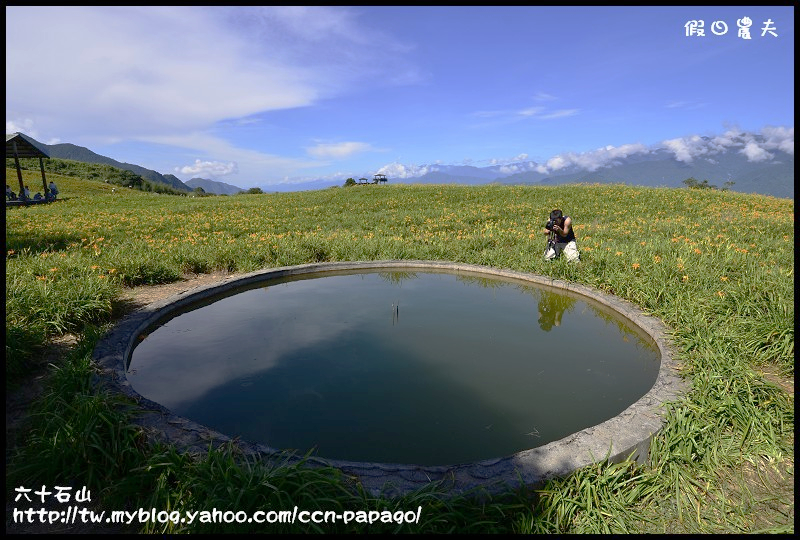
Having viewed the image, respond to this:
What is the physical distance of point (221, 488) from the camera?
230cm

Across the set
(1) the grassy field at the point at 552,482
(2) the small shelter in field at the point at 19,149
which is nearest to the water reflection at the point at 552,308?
(1) the grassy field at the point at 552,482

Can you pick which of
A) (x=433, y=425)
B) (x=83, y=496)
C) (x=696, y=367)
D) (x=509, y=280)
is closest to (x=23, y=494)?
(x=83, y=496)

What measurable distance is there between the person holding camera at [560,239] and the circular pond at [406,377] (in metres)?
1.43

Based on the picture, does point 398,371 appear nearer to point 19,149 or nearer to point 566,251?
point 566,251

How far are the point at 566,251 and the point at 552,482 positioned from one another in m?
6.23

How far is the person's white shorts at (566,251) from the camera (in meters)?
7.74

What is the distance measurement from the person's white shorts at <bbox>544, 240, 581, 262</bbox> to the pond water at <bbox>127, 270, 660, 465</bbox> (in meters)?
1.61

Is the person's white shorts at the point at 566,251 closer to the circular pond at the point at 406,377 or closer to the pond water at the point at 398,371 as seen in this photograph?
the circular pond at the point at 406,377

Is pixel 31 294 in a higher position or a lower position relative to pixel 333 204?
lower

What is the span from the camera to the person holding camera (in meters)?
7.78

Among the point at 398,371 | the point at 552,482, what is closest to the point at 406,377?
the point at 398,371

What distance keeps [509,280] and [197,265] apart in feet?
21.6

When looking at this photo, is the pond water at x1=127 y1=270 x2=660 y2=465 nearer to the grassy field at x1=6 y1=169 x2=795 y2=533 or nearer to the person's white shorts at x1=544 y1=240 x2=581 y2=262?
the grassy field at x1=6 y1=169 x2=795 y2=533

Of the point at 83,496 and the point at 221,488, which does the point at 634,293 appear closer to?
the point at 221,488
